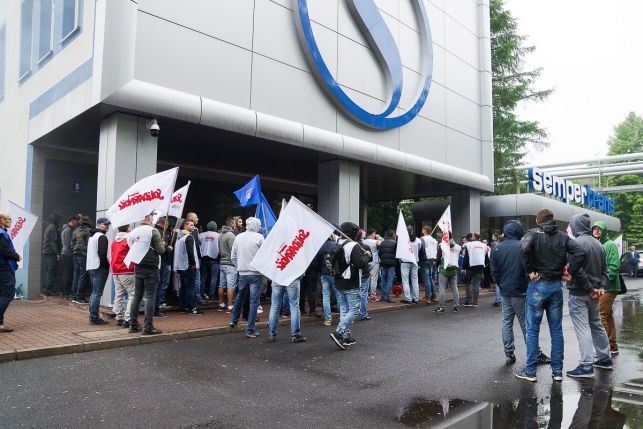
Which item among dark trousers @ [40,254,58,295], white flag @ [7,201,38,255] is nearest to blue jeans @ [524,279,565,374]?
white flag @ [7,201,38,255]

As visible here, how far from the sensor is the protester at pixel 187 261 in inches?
377

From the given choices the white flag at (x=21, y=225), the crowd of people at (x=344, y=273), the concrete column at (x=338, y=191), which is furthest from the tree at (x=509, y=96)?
the white flag at (x=21, y=225)

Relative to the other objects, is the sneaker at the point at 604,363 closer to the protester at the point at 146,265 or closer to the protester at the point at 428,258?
the protester at the point at 146,265

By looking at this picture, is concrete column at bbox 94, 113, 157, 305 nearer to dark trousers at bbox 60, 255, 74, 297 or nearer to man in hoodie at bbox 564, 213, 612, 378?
dark trousers at bbox 60, 255, 74, 297

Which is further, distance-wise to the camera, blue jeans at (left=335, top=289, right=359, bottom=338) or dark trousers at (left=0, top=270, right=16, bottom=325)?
dark trousers at (left=0, top=270, right=16, bottom=325)

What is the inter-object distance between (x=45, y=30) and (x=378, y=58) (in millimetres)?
9108

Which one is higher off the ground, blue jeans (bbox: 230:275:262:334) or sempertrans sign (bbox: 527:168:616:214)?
sempertrans sign (bbox: 527:168:616:214)

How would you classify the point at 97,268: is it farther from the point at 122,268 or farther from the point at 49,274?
the point at 49,274

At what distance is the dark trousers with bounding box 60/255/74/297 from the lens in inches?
474

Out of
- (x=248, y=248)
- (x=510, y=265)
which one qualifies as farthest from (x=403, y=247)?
(x=510, y=265)

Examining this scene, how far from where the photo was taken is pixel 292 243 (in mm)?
7570

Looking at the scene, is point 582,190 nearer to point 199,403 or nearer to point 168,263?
point 168,263

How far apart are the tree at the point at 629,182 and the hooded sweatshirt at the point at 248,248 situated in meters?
44.0

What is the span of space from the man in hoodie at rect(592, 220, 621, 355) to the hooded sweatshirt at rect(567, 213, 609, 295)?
48 centimetres
